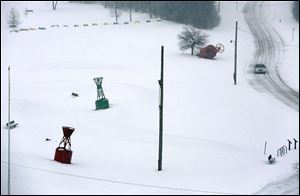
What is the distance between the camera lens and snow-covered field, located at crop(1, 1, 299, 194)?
21.8m

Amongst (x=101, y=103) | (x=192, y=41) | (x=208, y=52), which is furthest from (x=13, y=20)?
(x=101, y=103)

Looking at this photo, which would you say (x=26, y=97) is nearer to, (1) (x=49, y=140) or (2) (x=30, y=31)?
(1) (x=49, y=140)

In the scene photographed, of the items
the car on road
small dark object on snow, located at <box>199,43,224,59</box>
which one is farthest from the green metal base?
small dark object on snow, located at <box>199,43,224,59</box>

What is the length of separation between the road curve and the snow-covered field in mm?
1205

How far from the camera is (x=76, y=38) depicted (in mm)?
71312

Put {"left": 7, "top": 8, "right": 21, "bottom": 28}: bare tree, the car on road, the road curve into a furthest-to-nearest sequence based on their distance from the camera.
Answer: {"left": 7, "top": 8, "right": 21, "bottom": 28}: bare tree < the car on road < the road curve

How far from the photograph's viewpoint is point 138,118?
35.8m

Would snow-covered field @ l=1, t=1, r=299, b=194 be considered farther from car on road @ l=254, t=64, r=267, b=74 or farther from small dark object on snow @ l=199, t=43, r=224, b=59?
car on road @ l=254, t=64, r=267, b=74

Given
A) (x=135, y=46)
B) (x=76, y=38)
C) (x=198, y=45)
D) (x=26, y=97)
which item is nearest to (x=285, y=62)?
(x=198, y=45)

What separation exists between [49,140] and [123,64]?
91.9ft

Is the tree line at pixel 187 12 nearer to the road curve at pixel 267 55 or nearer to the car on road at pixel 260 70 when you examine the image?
the road curve at pixel 267 55

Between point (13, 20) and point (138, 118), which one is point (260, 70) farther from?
point (13, 20)

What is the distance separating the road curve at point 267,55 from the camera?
46625 mm

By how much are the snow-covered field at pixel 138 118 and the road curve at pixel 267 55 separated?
1.21 metres
